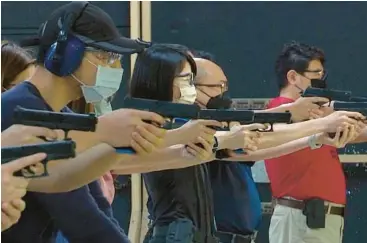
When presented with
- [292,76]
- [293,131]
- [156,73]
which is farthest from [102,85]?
[292,76]

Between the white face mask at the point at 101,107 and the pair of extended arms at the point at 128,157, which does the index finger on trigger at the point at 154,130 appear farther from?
the white face mask at the point at 101,107

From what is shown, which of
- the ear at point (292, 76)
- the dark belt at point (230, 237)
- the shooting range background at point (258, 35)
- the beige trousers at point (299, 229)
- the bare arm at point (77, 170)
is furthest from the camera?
the shooting range background at point (258, 35)

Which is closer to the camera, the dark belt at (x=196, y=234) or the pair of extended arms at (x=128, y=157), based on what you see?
the pair of extended arms at (x=128, y=157)

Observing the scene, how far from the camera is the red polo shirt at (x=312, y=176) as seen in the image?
2.93 metres

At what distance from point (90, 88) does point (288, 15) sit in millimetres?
2617

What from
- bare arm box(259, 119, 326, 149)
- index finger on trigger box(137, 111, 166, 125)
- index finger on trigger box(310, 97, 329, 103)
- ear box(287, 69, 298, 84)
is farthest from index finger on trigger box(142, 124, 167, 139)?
ear box(287, 69, 298, 84)

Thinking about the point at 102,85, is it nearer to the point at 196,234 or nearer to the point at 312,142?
the point at 196,234

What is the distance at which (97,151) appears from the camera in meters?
1.53

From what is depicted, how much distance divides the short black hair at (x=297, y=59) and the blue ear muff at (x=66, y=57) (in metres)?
1.70

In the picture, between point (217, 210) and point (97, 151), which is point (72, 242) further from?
point (217, 210)

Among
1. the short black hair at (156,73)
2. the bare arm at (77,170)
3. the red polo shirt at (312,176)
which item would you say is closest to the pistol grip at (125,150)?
the bare arm at (77,170)

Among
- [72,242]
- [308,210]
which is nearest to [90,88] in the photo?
[72,242]

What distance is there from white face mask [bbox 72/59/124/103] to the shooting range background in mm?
2294

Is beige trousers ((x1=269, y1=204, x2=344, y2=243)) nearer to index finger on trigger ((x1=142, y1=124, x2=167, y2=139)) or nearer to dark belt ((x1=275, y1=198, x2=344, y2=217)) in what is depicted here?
dark belt ((x1=275, y1=198, x2=344, y2=217))
